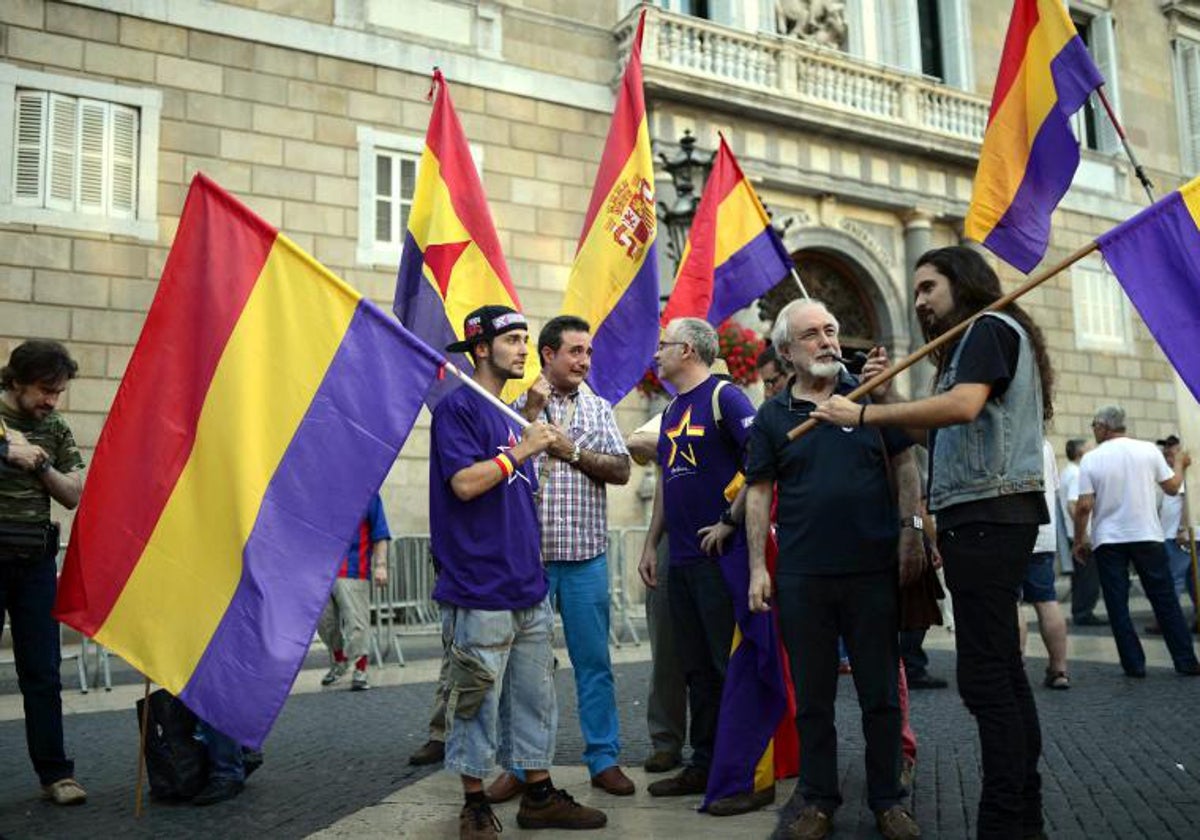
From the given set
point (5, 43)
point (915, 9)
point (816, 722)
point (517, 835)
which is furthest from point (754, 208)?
point (915, 9)

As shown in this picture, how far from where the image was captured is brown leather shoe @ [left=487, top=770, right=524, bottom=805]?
4.39 meters

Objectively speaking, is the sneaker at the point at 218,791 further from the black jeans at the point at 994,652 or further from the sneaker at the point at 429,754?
the black jeans at the point at 994,652

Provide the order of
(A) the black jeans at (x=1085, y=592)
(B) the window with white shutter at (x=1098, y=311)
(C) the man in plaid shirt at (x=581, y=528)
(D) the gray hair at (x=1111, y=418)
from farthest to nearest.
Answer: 1. (B) the window with white shutter at (x=1098, y=311)
2. (A) the black jeans at (x=1085, y=592)
3. (D) the gray hair at (x=1111, y=418)
4. (C) the man in plaid shirt at (x=581, y=528)

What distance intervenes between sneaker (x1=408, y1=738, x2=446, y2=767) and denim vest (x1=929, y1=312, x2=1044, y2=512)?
2.80 metres

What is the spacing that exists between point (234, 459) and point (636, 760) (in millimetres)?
2504

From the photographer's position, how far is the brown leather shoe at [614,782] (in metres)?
4.38

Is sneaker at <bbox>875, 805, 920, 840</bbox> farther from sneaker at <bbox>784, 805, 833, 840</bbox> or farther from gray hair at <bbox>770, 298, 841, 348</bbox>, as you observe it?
gray hair at <bbox>770, 298, 841, 348</bbox>

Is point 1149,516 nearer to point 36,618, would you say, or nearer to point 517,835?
point 517,835

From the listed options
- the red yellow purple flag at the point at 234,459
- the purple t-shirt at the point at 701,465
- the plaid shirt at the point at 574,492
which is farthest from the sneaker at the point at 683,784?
the red yellow purple flag at the point at 234,459

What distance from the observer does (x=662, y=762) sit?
4770mm

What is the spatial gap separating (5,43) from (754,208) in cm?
834

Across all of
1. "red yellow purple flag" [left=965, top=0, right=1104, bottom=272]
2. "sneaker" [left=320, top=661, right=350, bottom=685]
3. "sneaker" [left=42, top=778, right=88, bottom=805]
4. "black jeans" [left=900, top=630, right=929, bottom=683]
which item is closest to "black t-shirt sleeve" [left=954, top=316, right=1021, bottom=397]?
"red yellow purple flag" [left=965, top=0, right=1104, bottom=272]

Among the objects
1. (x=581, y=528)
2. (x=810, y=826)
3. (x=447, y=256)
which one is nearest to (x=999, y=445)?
(x=810, y=826)

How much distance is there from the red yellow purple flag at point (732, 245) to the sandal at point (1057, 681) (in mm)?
3199
